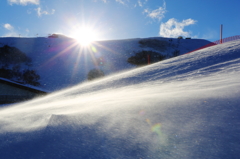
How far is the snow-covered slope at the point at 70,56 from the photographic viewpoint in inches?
845

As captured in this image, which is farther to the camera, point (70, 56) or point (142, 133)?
point (70, 56)

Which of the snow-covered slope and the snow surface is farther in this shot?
the snow-covered slope

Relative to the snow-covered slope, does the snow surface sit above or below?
below

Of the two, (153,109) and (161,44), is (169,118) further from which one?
(161,44)

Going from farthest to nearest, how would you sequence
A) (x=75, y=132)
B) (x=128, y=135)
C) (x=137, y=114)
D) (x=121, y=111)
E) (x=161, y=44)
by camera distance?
1. (x=161, y=44)
2. (x=121, y=111)
3. (x=137, y=114)
4. (x=75, y=132)
5. (x=128, y=135)

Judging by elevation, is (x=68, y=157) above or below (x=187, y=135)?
below

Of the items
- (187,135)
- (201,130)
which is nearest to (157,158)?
(187,135)

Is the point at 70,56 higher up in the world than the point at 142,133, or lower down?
higher up

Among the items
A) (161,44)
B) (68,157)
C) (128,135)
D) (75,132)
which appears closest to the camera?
(68,157)

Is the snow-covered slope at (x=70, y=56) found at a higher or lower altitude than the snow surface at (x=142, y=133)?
higher

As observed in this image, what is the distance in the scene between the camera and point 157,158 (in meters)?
1.33

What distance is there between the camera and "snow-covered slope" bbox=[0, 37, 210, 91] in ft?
70.4

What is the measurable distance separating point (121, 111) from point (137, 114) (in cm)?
27

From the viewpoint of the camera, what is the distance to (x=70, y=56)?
27.9m
